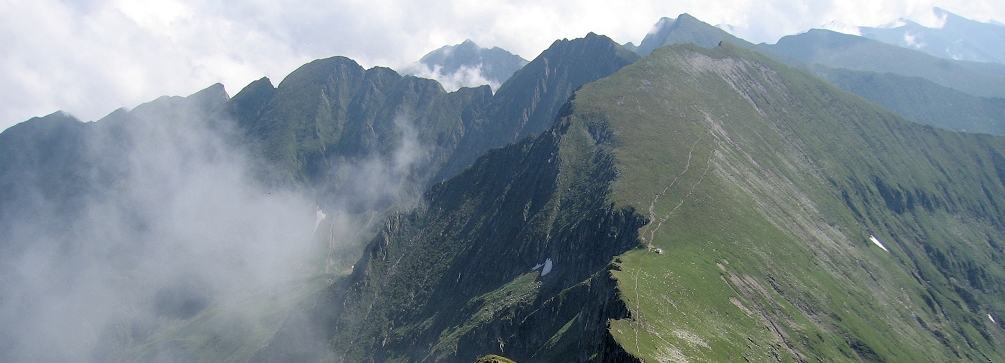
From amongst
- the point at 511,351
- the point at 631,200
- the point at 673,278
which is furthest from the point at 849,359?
the point at 511,351

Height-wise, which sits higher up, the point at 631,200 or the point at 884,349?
the point at 631,200

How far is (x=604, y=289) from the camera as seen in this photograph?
13312cm

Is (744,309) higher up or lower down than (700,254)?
lower down

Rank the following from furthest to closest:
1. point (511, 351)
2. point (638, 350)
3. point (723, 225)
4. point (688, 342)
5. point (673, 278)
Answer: point (723, 225)
point (511, 351)
point (673, 278)
point (688, 342)
point (638, 350)

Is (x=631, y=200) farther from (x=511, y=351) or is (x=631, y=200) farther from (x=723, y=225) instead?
(x=511, y=351)

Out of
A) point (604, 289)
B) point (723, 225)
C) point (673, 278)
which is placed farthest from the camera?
point (723, 225)

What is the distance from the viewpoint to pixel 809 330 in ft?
529

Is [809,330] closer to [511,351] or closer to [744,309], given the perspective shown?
[744,309]

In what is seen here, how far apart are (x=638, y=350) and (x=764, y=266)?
99376 millimetres

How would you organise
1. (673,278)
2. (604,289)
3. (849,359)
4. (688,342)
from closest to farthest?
(688,342) < (604,289) < (673,278) < (849,359)

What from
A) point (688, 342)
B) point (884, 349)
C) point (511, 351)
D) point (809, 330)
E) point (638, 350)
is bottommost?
point (884, 349)

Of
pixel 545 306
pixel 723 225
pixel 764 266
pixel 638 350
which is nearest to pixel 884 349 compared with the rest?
pixel 764 266

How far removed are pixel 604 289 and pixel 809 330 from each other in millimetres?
65051

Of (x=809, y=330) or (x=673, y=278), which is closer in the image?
(x=673, y=278)
